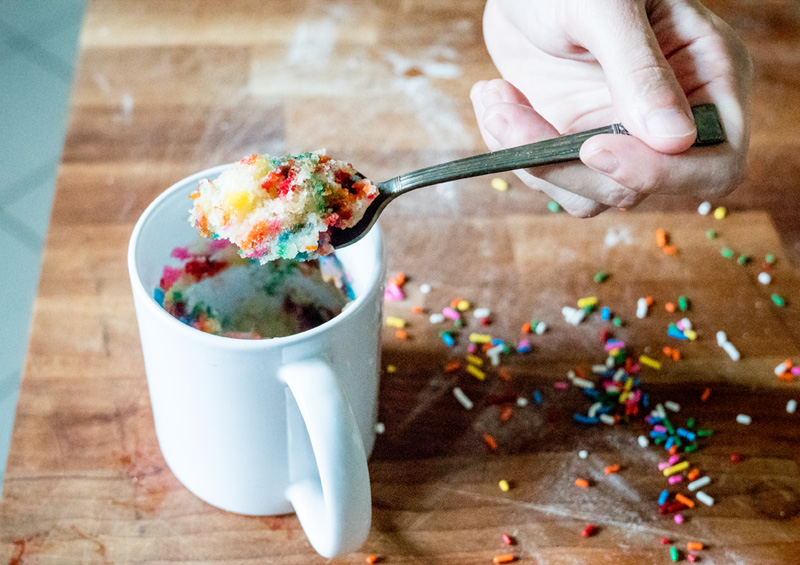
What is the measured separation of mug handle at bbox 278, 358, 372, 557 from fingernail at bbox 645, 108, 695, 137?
0.98 feet

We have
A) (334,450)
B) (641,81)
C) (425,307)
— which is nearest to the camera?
(334,450)

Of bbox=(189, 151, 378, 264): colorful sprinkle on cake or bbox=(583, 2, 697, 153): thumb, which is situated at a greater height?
bbox=(583, 2, 697, 153): thumb

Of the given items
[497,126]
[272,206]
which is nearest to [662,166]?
[497,126]

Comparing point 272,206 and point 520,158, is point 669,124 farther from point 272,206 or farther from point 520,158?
point 272,206

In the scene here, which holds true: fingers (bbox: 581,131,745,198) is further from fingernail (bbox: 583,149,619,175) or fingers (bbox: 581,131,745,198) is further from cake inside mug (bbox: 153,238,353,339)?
cake inside mug (bbox: 153,238,353,339)

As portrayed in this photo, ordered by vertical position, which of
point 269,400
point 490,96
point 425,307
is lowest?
point 425,307

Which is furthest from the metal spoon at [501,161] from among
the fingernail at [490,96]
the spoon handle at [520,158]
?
the fingernail at [490,96]

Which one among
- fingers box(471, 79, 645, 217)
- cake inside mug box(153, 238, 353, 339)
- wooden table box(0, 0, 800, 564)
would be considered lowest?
wooden table box(0, 0, 800, 564)

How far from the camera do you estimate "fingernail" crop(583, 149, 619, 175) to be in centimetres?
56

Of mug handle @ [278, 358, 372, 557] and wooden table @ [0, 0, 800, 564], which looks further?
wooden table @ [0, 0, 800, 564]

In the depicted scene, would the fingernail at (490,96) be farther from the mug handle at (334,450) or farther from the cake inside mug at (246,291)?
the mug handle at (334,450)

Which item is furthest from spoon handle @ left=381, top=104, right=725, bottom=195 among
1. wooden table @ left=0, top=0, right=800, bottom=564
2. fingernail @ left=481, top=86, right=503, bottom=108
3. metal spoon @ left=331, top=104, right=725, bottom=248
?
wooden table @ left=0, top=0, right=800, bottom=564

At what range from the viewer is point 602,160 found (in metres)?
0.57

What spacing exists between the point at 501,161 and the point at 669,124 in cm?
13
